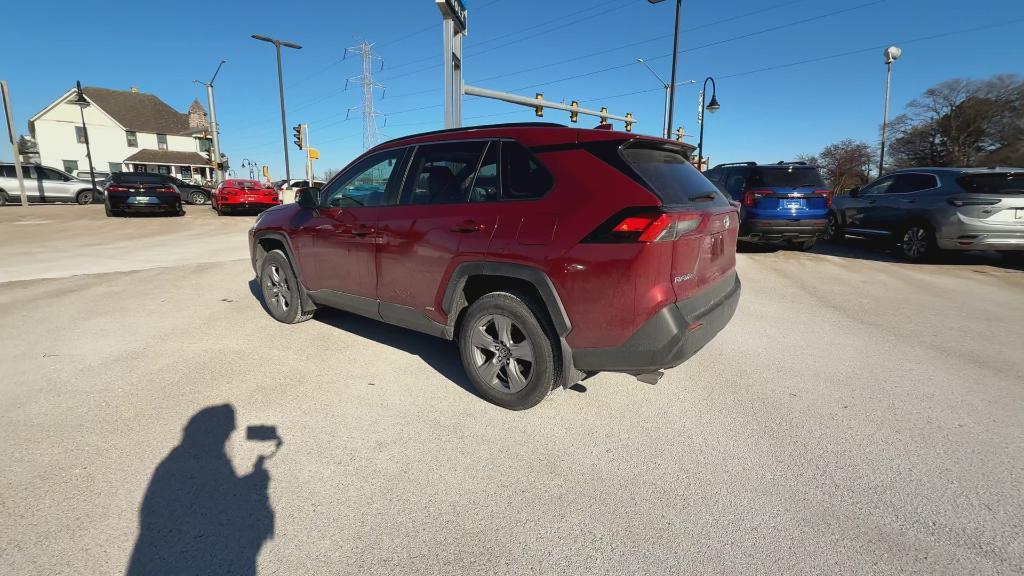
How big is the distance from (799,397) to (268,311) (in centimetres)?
513

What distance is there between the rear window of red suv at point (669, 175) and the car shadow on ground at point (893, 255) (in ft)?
26.8

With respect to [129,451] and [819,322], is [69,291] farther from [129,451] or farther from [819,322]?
[819,322]

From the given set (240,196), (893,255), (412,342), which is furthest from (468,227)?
(240,196)

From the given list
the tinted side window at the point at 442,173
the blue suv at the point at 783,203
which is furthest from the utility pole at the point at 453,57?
the tinted side window at the point at 442,173

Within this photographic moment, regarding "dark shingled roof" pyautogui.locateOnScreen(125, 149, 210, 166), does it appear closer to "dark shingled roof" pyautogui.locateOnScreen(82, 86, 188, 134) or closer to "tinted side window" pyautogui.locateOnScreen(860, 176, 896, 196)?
"dark shingled roof" pyautogui.locateOnScreen(82, 86, 188, 134)

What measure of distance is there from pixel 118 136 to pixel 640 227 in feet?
217

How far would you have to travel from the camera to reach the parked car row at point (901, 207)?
747cm

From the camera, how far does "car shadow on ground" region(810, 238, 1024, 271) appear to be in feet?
28.9

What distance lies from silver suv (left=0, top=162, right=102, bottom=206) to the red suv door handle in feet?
86.8

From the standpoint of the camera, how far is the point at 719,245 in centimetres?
310

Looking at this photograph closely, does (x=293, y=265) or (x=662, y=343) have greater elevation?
(x=293, y=265)

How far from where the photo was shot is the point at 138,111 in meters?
53.9

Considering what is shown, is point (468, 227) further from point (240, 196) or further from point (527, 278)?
point (240, 196)

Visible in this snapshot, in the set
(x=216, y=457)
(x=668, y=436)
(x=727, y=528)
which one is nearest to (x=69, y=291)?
(x=216, y=457)
